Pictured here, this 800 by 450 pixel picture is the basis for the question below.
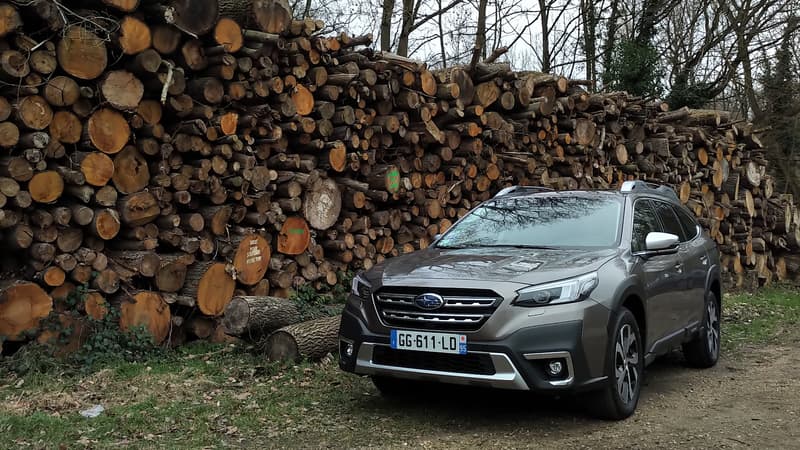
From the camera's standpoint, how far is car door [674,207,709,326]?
6664 mm

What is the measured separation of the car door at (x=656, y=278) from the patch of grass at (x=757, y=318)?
9.31 feet

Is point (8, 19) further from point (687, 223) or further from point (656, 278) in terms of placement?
point (687, 223)

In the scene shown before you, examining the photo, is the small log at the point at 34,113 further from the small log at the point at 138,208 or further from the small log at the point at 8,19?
the small log at the point at 138,208

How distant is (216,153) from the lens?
7.70 m

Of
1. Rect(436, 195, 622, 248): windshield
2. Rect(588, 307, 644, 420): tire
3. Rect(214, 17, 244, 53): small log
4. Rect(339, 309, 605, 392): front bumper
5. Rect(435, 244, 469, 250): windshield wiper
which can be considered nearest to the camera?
Rect(339, 309, 605, 392): front bumper

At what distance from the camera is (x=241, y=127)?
26.0 feet

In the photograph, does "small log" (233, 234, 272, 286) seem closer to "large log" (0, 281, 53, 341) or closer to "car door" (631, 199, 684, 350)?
"large log" (0, 281, 53, 341)

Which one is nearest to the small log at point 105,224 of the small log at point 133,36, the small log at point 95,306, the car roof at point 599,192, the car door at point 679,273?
the small log at point 95,306

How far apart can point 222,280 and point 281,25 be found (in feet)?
9.28

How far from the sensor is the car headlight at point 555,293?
15.4ft

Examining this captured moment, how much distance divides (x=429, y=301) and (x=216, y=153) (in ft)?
12.4

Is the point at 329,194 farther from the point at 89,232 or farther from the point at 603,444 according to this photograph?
the point at 603,444

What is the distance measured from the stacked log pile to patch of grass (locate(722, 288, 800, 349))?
11.6 feet

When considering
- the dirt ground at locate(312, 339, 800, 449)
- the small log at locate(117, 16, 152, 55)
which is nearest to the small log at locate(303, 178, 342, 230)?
the small log at locate(117, 16, 152, 55)
